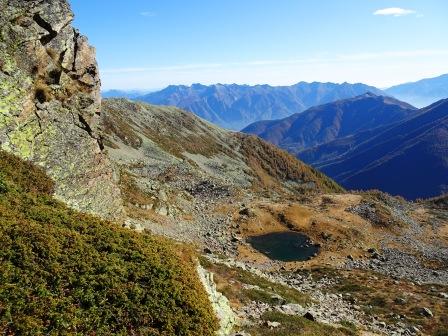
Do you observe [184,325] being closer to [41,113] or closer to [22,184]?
[22,184]

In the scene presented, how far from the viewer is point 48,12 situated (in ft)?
114

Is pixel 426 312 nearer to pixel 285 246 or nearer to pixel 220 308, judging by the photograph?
pixel 220 308

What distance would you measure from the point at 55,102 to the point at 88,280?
19121 mm

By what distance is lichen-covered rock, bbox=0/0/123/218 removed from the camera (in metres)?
29.4

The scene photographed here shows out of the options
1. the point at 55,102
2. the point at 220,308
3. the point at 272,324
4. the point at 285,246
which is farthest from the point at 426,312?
the point at 55,102

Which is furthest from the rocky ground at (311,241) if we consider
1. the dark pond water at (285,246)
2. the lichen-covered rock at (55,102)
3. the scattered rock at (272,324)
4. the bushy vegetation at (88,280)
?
the lichen-covered rock at (55,102)

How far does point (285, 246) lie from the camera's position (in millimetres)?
73000

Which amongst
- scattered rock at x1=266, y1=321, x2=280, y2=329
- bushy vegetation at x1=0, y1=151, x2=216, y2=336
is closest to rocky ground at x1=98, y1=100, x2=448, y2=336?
scattered rock at x1=266, y1=321, x2=280, y2=329

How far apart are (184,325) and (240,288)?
1639 centimetres

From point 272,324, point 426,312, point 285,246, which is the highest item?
point 272,324

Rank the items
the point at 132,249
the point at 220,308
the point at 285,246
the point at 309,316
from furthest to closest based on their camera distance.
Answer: the point at 285,246 < the point at 309,316 < the point at 220,308 < the point at 132,249

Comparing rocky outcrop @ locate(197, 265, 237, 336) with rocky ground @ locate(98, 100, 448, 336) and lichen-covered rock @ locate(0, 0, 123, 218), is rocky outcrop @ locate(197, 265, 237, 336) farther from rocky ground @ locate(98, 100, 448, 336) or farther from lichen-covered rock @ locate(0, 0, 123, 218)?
lichen-covered rock @ locate(0, 0, 123, 218)

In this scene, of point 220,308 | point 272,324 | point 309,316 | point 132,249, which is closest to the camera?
point 132,249

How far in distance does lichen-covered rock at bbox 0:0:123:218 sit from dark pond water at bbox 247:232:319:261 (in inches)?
1490
